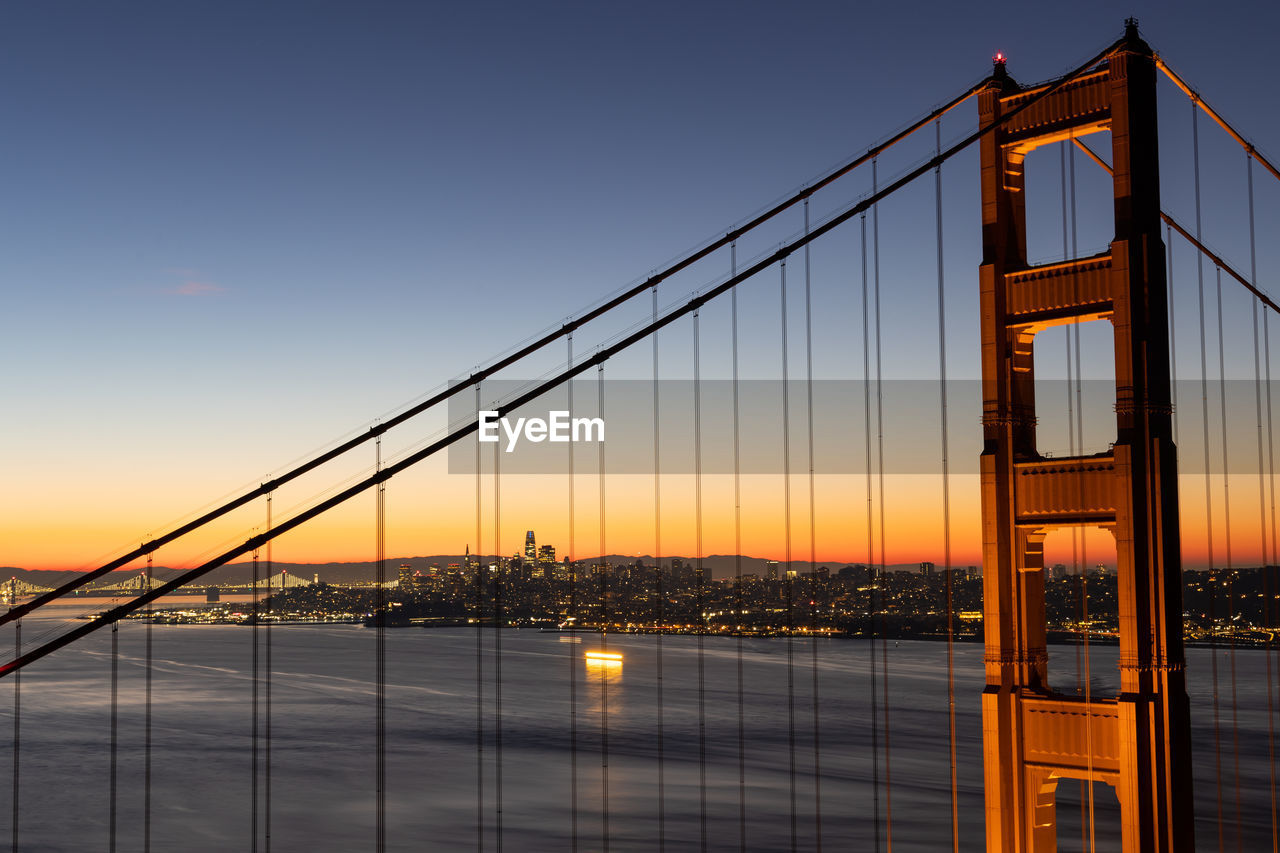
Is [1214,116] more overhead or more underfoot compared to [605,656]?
more overhead

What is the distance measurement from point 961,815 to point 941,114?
163ft

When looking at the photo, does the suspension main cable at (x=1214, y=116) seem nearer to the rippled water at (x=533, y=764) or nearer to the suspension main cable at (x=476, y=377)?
the suspension main cable at (x=476, y=377)

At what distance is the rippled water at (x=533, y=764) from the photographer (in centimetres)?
5991

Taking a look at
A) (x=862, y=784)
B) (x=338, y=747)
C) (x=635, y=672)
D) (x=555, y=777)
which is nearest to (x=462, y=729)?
(x=338, y=747)

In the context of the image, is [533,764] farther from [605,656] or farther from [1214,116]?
[1214,116]

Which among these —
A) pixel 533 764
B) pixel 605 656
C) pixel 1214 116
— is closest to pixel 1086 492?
pixel 1214 116

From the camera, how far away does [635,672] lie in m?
163

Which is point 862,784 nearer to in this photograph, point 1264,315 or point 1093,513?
point 1264,315

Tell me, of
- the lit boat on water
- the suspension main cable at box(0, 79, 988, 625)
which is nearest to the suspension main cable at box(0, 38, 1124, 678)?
the suspension main cable at box(0, 79, 988, 625)

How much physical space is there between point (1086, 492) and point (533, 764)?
69301mm

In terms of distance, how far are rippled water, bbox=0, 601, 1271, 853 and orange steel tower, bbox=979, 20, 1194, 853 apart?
572 centimetres

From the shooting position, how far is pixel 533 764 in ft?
270

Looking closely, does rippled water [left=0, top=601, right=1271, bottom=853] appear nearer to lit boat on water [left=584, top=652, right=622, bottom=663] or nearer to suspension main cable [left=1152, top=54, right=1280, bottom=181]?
lit boat on water [left=584, top=652, right=622, bottom=663]

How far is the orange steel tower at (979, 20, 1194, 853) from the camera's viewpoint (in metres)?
17.2
